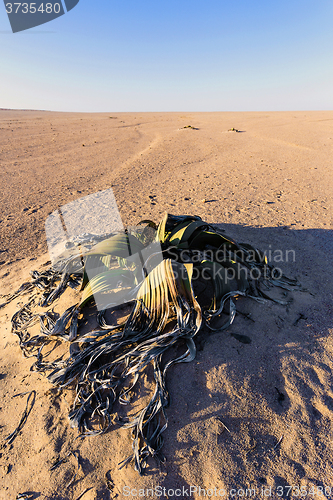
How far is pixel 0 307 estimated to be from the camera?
235 cm

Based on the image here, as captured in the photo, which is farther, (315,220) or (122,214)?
(122,214)

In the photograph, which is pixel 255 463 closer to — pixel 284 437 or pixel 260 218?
pixel 284 437

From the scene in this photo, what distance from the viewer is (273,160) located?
6531 millimetres

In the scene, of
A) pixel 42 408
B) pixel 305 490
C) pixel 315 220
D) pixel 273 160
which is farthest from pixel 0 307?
pixel 273 160

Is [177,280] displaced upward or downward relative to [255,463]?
upward


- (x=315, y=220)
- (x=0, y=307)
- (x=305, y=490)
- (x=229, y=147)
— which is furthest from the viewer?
(x=229, y=147)

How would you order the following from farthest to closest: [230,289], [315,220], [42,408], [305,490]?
[315,220]
[230,289]
[42,408]
[305,490]

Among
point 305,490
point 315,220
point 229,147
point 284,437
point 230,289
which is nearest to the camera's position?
point 305,490

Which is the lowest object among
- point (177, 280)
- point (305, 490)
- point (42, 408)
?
point (305, 490)

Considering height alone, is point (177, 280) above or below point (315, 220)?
above

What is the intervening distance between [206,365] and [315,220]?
269 centimetres

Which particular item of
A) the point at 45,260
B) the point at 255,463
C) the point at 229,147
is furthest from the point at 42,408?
the point at 229,147

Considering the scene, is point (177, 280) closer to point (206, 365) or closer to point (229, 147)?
point (206, 365)

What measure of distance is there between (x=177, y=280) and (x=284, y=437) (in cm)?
94
